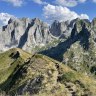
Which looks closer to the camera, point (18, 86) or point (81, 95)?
point (81, 95)

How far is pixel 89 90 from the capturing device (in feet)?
398

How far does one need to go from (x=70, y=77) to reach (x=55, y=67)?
42.0 feet

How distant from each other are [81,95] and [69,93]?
4479 millimetres

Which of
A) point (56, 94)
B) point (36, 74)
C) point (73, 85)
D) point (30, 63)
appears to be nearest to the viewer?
point (56, 94)

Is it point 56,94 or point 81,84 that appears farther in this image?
point 81,84

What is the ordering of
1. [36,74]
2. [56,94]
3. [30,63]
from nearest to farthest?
[56,94] < [36,74] < [30,63]

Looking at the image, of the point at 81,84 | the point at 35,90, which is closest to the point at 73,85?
the point at 81,84

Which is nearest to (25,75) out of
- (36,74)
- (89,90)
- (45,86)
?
(36,74)

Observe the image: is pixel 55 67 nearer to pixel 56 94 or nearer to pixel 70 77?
pixel 70 77

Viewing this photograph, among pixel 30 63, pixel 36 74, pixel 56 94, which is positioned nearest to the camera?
pixel 56 94

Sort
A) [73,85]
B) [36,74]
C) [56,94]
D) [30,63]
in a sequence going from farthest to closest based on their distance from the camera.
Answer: [30,63], [36,74], [73,85], [56,94]

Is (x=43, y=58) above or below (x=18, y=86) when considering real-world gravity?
above

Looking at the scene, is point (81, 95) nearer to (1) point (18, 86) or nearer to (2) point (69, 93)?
(2) point (69, 93)

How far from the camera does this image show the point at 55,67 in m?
140
